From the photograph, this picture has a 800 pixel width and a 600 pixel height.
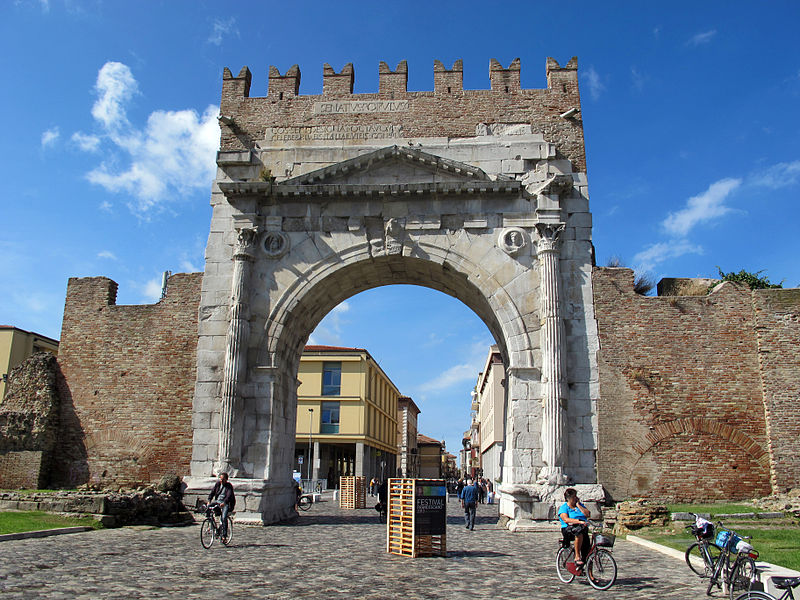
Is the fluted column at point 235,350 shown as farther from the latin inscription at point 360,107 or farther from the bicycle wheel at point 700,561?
the bicycle wheel at point 700,561

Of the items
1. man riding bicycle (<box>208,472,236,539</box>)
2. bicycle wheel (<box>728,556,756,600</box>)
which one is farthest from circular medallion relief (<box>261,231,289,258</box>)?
bicycle wheel (<box>728,556,756,600</box>)

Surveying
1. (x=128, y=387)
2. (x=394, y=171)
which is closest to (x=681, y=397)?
(x=394, y=171)

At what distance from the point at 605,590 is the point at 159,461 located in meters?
12.6

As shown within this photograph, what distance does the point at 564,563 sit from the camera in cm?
725

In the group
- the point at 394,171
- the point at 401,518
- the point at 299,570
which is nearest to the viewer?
the point at 299,570

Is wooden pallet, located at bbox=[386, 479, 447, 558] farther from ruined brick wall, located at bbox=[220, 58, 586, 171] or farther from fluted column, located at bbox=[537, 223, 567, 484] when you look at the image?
ruined brick wall, located at bbox=[220, 58, 586, 171]

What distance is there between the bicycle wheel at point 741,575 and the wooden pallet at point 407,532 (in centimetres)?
422

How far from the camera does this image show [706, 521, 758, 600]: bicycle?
5.91 m

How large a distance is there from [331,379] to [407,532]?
2814 cm

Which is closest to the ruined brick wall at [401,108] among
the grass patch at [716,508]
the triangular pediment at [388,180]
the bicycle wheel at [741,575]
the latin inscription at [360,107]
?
the latin inscription at [360,107]

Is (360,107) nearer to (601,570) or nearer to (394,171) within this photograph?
(394,171)

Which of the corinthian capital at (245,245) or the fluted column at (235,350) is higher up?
the corinthian capital at (245,245)

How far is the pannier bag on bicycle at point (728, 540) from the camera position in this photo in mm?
6193

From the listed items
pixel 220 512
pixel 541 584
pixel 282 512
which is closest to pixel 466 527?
pixel 282 512
